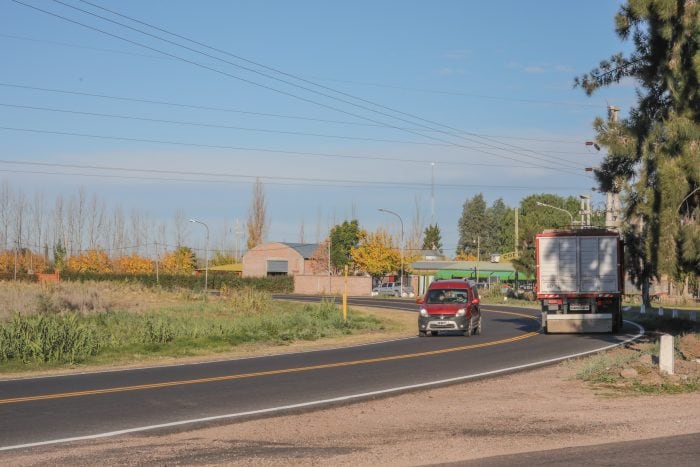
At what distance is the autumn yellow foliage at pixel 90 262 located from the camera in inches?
4749

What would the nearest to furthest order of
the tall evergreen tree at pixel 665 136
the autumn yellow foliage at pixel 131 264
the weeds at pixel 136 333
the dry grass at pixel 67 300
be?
1. the tall evergreen tree at pixel 665 136
2. the weeds at pixel 136 333
3. the dry grass at pixel 67 300
4. the autumn yellow foliage at pixel 131 264

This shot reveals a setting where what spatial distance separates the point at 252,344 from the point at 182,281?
73.7 metres

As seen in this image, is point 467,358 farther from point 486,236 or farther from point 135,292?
point 486,236

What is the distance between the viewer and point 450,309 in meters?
32.6

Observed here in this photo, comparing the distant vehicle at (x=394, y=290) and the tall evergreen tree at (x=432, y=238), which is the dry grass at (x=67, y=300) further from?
the tall evergreen tree at (x=432, y=238)

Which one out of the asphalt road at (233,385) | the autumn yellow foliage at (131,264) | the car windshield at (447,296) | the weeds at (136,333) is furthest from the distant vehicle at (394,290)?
the asphalt road at (233,385)

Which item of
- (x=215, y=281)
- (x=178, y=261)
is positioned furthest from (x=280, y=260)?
(x=178, y=261)

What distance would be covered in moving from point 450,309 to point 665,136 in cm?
1239

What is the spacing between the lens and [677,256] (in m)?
21.3

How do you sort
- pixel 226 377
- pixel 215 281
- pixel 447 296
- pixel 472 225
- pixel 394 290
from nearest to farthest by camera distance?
pixel 226 377 < pixel 447 296 < pixel 394 290 < pixel 215 281 < pixel 472 225

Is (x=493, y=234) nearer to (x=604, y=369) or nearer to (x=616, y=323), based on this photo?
(x=616, y=323)

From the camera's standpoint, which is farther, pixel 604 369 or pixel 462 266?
pixel 462 266

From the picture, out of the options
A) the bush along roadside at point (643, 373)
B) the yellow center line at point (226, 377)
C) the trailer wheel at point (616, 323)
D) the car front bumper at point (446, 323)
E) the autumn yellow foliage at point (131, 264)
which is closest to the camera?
the yellow center line at point (226, 377)

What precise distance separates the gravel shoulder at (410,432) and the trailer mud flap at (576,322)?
17098 mm
